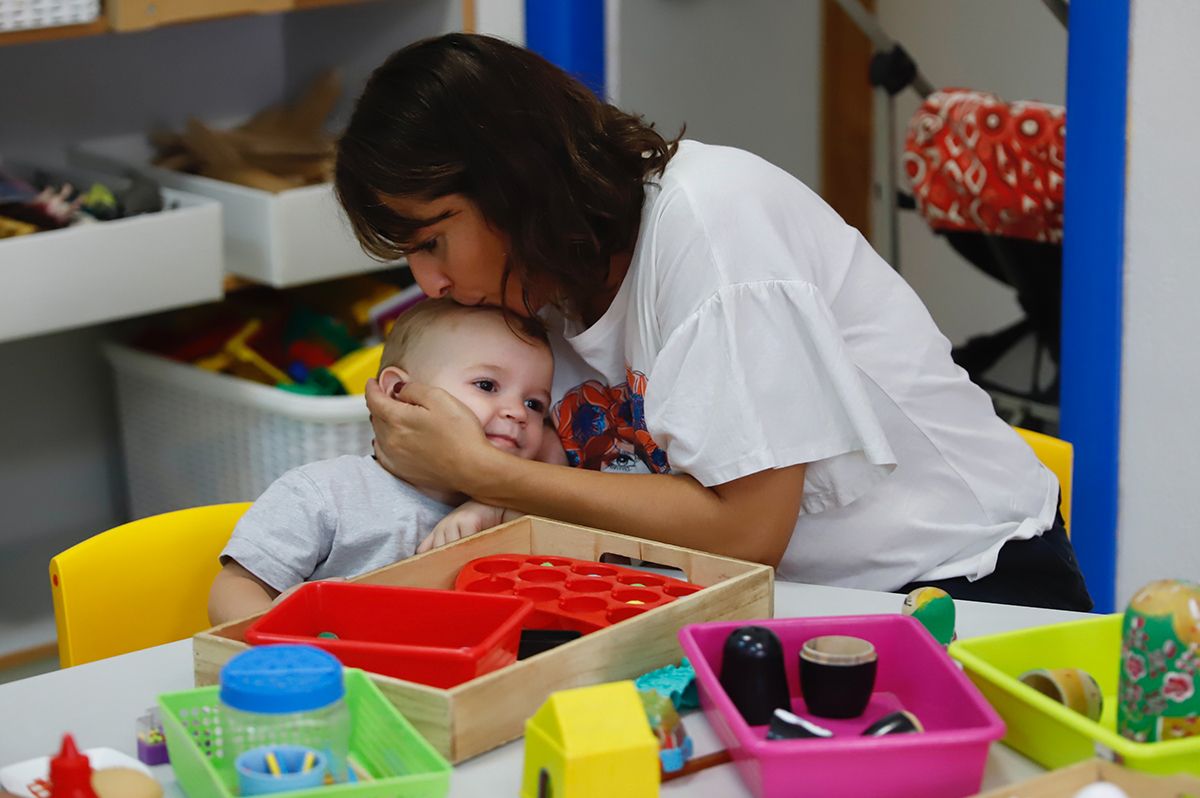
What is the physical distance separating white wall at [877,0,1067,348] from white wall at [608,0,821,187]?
0.27m

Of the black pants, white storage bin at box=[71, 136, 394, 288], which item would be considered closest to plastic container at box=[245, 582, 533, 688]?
the black pants

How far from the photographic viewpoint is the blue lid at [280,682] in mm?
863

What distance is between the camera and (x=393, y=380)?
1.53 metres

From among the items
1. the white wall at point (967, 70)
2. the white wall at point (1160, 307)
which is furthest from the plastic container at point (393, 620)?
the white wall at point (967, 70)

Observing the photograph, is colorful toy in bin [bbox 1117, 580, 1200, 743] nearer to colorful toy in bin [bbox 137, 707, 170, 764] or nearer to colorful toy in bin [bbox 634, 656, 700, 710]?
Result: colorful toy in bin [bbox 634, 656, 700, 710]

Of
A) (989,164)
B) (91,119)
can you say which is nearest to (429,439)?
(989,164)

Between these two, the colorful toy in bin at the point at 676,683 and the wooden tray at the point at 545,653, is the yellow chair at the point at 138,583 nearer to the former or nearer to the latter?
the wooden tray at the point at 545,653

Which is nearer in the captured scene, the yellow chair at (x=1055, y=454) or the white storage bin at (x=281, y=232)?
the yellow chair at (x=1055, y=454)

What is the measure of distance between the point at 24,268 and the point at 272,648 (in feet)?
4.25

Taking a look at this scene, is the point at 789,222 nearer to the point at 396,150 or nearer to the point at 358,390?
the point at 396,150

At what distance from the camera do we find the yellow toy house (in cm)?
87

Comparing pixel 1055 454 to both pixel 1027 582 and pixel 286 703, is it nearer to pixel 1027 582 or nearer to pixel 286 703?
pixel 1027 582

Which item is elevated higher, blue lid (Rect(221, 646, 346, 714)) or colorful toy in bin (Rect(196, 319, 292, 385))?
blue lid (Rect(221, 646, 346, 714))

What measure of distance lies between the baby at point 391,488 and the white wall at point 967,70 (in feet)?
6.56
